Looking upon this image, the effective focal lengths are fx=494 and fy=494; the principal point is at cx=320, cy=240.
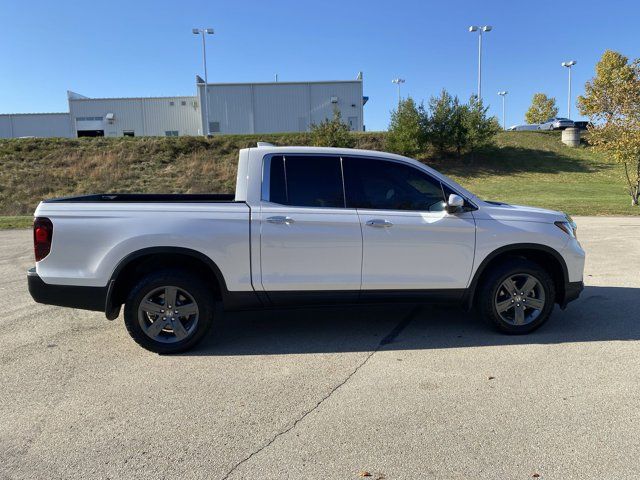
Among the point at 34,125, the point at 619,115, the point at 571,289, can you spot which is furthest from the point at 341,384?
the point at 34,125

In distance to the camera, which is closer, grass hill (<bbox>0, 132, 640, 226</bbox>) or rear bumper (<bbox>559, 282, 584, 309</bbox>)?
rear bumper (<bbox>559, 282, 584, 309</bbox>)

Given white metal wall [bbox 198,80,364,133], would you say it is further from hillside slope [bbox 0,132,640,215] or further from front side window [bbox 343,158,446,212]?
front side window [bbox 343,158,446,212]

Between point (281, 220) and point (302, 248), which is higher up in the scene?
point (281, 220)

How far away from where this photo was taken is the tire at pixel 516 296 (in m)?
4.88

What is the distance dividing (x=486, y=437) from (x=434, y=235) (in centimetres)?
206

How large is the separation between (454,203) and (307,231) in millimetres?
1384

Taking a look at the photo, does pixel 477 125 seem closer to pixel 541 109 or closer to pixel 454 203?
pixel 454 203

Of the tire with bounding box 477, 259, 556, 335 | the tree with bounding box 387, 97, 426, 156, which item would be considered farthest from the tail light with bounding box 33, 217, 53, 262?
the tree with bounding box 387, 97, 426, 156

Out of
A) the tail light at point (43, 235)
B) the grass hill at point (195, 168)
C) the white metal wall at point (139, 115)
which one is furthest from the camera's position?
the white metal wall at point (139, 115)

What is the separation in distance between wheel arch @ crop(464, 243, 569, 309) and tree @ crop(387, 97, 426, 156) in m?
27.8

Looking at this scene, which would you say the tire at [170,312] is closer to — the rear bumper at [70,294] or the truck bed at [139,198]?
the rear bumper at [70,294]

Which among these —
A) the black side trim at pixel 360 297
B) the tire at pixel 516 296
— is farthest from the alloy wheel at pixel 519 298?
the black side trim at pixel 360 297

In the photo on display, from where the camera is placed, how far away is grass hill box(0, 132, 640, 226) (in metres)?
25.5

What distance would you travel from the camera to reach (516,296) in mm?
4930
